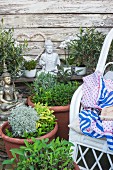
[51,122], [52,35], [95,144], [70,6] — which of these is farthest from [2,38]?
[95,144]

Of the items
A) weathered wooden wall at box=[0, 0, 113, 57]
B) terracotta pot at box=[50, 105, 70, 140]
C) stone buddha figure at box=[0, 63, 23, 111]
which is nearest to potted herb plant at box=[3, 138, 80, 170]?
terracotta pot at box=[50, 105, 70, 140]

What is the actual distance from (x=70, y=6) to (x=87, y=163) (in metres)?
1.78

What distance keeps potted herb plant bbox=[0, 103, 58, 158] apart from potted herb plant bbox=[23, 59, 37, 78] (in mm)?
845

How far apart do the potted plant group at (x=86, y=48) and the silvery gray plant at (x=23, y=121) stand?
1.03 metres

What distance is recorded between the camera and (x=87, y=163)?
2.43 m

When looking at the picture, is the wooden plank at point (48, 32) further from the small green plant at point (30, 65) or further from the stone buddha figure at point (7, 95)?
the stone buddha figure at point (7, 95)

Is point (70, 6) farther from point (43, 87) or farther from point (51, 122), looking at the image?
point (51, 122)

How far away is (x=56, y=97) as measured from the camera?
2.94 metres

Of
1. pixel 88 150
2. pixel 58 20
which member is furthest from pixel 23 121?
pixel 58 20

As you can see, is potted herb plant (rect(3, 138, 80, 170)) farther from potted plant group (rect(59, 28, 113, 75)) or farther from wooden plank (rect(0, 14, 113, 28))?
wooden plank (rect(0, 14, 113, 28))

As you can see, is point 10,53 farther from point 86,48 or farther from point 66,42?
point 86,48

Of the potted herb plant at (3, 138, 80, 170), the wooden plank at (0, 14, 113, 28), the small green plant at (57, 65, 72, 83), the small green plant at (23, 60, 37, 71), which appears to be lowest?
the potted herb plant at (3, 138, 80, 170)

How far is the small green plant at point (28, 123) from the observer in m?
2.45

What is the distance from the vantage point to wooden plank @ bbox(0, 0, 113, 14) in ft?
11.3
